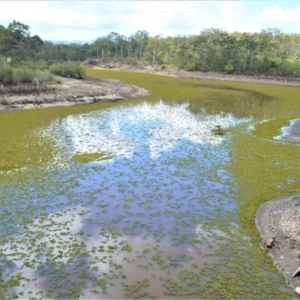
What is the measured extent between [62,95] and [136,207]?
28754 millimetres

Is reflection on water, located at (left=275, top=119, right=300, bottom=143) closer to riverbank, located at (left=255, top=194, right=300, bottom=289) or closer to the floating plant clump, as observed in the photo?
riverbank, located at (left=255, top=194, right=300, bottom=289)

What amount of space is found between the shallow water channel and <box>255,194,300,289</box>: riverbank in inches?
16.8

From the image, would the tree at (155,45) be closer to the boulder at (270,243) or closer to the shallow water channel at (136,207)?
the shallow water channel at (136,207)

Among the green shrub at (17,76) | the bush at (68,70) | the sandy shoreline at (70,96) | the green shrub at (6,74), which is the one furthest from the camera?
the bush at (68,70)

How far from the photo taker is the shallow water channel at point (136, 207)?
1034cm

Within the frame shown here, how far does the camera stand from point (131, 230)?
1323cm

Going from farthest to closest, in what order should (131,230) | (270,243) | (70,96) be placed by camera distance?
(70,96) → (131,230) → (270,243)

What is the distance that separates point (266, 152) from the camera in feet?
76.9

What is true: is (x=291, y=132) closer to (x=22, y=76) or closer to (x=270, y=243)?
(x=270, y=243)

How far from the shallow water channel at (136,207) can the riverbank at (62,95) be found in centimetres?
516

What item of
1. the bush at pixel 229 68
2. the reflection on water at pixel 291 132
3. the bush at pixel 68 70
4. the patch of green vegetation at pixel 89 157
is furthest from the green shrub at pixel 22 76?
the bush at pixel 229 68

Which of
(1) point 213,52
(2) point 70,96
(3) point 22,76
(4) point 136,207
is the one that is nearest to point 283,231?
(4) point 136,207

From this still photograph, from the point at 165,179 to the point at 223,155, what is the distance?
613 centimetres

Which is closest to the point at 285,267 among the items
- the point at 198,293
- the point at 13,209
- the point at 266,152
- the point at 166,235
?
the point at 198,293
